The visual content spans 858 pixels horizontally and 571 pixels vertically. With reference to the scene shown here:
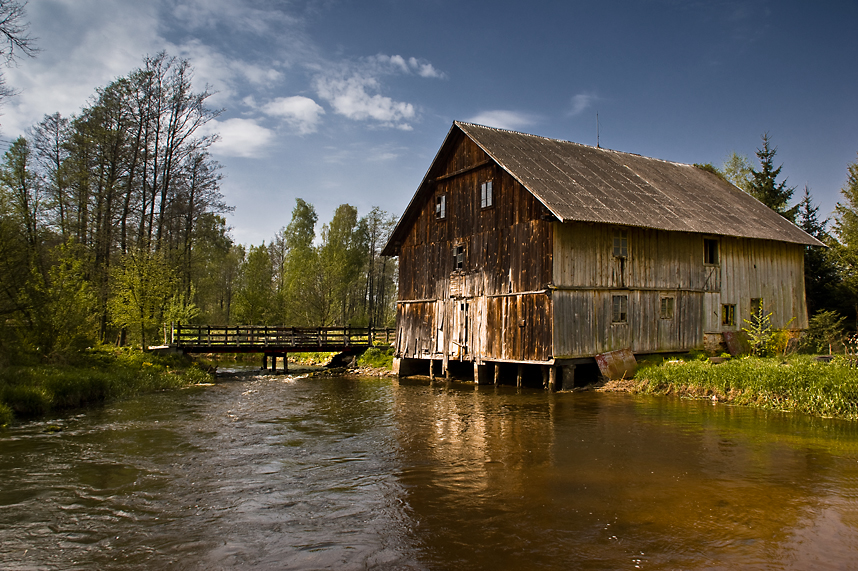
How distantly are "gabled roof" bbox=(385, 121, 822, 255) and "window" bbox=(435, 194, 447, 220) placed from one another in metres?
0.92

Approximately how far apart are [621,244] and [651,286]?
1.99 meters

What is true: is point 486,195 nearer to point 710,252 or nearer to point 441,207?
point 441,207

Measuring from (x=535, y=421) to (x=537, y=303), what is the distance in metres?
5.97

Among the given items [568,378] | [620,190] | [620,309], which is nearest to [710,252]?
[620,190]

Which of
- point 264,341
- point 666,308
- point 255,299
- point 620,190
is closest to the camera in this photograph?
point 666,308

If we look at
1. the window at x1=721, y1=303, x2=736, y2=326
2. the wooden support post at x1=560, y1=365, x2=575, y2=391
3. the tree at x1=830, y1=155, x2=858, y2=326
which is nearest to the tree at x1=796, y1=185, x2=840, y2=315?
the tree at x1=830, y1=155, x2=858, y2=326

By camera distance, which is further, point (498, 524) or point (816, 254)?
point (816, 254)

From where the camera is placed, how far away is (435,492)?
27.8 feet

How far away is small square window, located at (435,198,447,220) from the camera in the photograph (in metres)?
23.9

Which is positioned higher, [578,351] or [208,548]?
[578,351]

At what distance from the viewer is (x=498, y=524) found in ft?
23.4

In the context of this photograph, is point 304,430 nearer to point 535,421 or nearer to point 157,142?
point 535,421

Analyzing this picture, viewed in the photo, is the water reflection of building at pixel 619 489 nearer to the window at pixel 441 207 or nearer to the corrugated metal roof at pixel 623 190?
the corrugated metal roof at pixel 623 190

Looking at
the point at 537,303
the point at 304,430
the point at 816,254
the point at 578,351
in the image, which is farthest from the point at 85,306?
the point at 816,254
